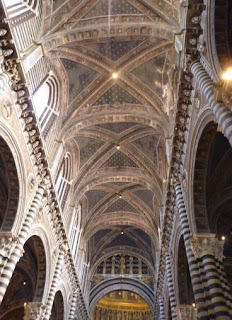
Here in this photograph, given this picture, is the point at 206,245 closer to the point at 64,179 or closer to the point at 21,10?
the point at 64,179

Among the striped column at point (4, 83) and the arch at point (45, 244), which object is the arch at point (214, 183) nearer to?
the arch at point (45, 244)

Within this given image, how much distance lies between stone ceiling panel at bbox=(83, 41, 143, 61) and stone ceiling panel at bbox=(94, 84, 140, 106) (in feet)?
6.30

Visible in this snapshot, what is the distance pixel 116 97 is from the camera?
60.6ft

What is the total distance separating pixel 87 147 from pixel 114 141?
2.05 meters

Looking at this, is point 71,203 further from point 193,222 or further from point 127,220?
point 193,222

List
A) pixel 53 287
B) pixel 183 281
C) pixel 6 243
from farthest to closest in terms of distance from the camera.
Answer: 1. pixel 53 287
2. pixel 183 281
3. pixel 6 243

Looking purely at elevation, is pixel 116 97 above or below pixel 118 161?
above

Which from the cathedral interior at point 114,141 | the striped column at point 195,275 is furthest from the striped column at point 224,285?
the striped column at point 195,275

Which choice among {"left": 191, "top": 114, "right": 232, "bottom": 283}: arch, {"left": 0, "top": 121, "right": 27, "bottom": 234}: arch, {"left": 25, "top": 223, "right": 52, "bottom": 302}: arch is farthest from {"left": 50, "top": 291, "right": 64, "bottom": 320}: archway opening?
{"left": 191, "top": 114, "right": 232, "bottom": 283}: arch

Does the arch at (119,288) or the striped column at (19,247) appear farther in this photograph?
the arch at (119,288)

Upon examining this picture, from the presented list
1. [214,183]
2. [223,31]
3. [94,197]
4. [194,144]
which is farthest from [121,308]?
[223,31]

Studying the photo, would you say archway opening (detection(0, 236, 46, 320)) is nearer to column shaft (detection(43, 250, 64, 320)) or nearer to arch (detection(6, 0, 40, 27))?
column shaft (detection(43, 250, 64, 320))

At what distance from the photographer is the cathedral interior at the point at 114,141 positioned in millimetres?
10109

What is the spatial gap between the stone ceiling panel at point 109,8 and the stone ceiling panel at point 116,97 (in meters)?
4.30
